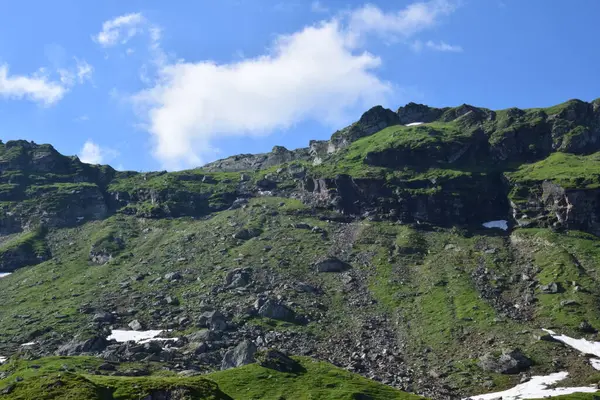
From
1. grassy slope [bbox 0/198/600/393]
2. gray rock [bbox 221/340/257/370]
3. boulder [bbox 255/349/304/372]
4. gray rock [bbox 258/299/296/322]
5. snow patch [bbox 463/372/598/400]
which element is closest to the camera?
boulder [bbox 255/349/304/372]

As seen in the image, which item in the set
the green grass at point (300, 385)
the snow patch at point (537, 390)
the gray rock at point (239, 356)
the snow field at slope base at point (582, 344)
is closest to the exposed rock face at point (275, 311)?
the gray rock at point (239, 356)

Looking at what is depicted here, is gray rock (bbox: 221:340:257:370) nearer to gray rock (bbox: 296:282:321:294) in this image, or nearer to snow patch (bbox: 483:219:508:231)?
gray rock (bbox: 296:282:321:294)

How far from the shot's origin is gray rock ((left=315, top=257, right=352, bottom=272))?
16412cm

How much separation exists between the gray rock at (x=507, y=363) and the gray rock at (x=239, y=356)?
1699 inches

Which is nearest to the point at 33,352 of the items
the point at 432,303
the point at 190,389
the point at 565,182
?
the point at 190,389

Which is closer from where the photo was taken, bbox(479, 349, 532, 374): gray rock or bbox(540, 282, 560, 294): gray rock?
bbox(479, 349, 532, 374): gray rock

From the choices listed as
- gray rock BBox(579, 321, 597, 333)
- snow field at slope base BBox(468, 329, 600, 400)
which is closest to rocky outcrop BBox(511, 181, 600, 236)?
gray rock BBox(579, 321, 597, 333)

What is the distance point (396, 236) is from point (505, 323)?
66523 mm

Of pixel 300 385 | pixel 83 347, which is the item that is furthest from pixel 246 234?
pixel 300 385

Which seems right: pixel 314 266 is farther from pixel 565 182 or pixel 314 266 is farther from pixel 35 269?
pixel 35 269

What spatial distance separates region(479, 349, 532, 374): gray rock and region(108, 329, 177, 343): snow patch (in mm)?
64962

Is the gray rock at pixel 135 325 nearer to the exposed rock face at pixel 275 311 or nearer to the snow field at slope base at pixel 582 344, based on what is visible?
the exposed rock face at pixel 275 311

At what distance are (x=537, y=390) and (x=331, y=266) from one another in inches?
3002

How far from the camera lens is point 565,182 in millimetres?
184250
